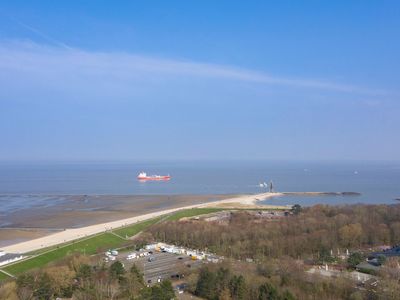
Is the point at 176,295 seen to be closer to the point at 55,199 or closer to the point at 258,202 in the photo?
the point at 258,202

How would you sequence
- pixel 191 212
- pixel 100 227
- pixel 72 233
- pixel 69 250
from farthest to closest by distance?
pixel 191 212 → pixel 100 227 → pixel 72 233 → pixel 69 250

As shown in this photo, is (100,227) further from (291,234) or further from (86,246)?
(291,234)

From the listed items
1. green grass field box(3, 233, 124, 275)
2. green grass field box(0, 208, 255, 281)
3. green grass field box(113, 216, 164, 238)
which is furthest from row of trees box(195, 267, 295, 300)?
green grass field box(113, 216, 164, 238)

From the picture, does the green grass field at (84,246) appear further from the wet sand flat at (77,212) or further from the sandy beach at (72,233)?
the wet sand flat at (77,212)

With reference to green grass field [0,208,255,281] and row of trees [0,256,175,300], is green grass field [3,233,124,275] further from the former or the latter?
row of trees [0,256,175,300]

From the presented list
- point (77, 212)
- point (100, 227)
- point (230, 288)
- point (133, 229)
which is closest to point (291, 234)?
point (230, 288)

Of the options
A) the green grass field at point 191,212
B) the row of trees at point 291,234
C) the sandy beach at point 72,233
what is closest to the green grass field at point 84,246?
the green grass field at point 191,212
